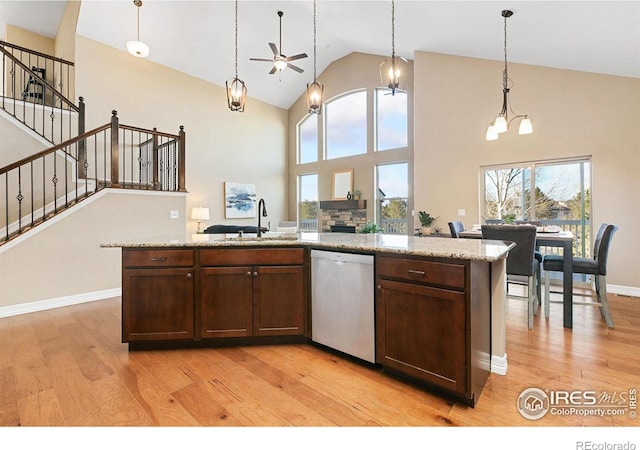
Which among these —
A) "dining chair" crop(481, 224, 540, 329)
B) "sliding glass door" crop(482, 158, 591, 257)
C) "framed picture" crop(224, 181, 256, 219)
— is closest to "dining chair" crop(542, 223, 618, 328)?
"dining chair" crop(481, 224, 540, 329)

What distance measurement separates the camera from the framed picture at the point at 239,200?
7.67 metres

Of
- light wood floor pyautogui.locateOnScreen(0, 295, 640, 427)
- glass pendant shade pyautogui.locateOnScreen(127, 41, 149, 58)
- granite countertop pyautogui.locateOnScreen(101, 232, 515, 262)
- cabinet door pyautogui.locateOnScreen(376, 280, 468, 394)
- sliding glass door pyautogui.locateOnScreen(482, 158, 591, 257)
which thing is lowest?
light wood floor pyautogui.locateOnScreen(0, 295, 640, 427)

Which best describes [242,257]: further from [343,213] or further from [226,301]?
[343,213]

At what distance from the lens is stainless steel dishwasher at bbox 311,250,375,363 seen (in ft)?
7.04

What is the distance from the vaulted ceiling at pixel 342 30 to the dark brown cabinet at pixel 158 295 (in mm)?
4360

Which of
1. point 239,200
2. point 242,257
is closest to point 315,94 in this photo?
point 242,257

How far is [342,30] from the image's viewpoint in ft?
19.2

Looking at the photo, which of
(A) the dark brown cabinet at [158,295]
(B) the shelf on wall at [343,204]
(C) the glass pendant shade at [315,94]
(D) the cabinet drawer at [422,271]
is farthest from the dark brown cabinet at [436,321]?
(B) the shelf on wall at [343,204]

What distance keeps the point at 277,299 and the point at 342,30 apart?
5.45 metres

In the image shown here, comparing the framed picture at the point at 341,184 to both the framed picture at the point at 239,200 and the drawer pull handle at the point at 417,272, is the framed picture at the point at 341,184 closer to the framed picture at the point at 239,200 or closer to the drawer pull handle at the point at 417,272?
the framed picture at the point at 239,200

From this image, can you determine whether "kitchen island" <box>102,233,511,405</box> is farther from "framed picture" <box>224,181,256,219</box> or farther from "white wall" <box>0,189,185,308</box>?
"framed picture" <box>224,181,256,219</box>

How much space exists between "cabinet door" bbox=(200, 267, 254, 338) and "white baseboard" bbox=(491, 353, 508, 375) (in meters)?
1.78
